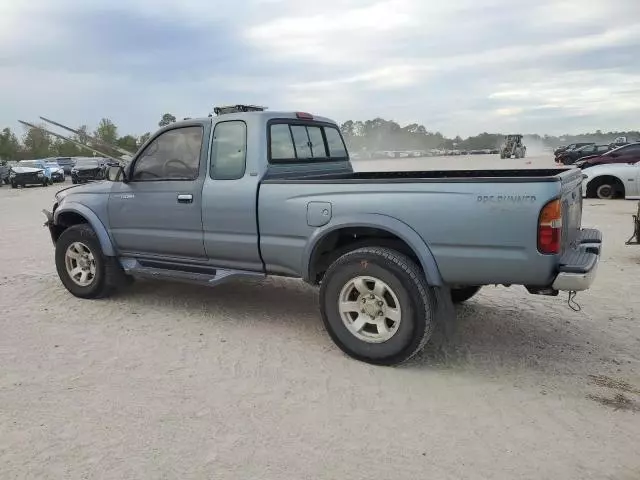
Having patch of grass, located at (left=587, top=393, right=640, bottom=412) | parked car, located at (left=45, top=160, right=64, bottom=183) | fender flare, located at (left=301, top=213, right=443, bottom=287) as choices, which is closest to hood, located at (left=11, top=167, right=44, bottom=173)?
parked car, located at (left=45, top=160, right=64, bottom=183)

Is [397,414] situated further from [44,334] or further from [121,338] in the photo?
[44,334]

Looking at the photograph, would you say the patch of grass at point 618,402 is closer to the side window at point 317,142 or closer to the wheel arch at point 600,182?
the side window at point 317,142

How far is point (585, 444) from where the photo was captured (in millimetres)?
3107

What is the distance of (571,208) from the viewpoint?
165 inches

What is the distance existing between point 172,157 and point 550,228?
3.56 metres

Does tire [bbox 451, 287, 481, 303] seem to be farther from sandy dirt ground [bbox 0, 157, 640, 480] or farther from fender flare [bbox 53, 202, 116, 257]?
fender flare [bbox 53, 202, 116, 257]

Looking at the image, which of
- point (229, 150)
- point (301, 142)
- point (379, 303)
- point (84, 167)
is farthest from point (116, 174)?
point (84, 167)

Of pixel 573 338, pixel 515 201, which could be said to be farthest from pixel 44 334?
pixel 573 338

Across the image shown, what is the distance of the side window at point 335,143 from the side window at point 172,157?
4.79 ft

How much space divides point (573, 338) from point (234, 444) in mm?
3124

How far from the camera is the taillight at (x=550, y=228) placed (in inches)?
141

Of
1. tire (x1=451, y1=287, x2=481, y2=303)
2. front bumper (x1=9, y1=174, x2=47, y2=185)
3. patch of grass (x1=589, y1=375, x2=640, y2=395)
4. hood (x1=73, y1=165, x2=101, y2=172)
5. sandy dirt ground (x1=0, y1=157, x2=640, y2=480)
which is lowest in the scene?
patch of grass (x1=589, y1=375, x2=640, y2=395)

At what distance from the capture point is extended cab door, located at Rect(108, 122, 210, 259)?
17.2 ft

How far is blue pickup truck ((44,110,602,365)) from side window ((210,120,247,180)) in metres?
0.01
